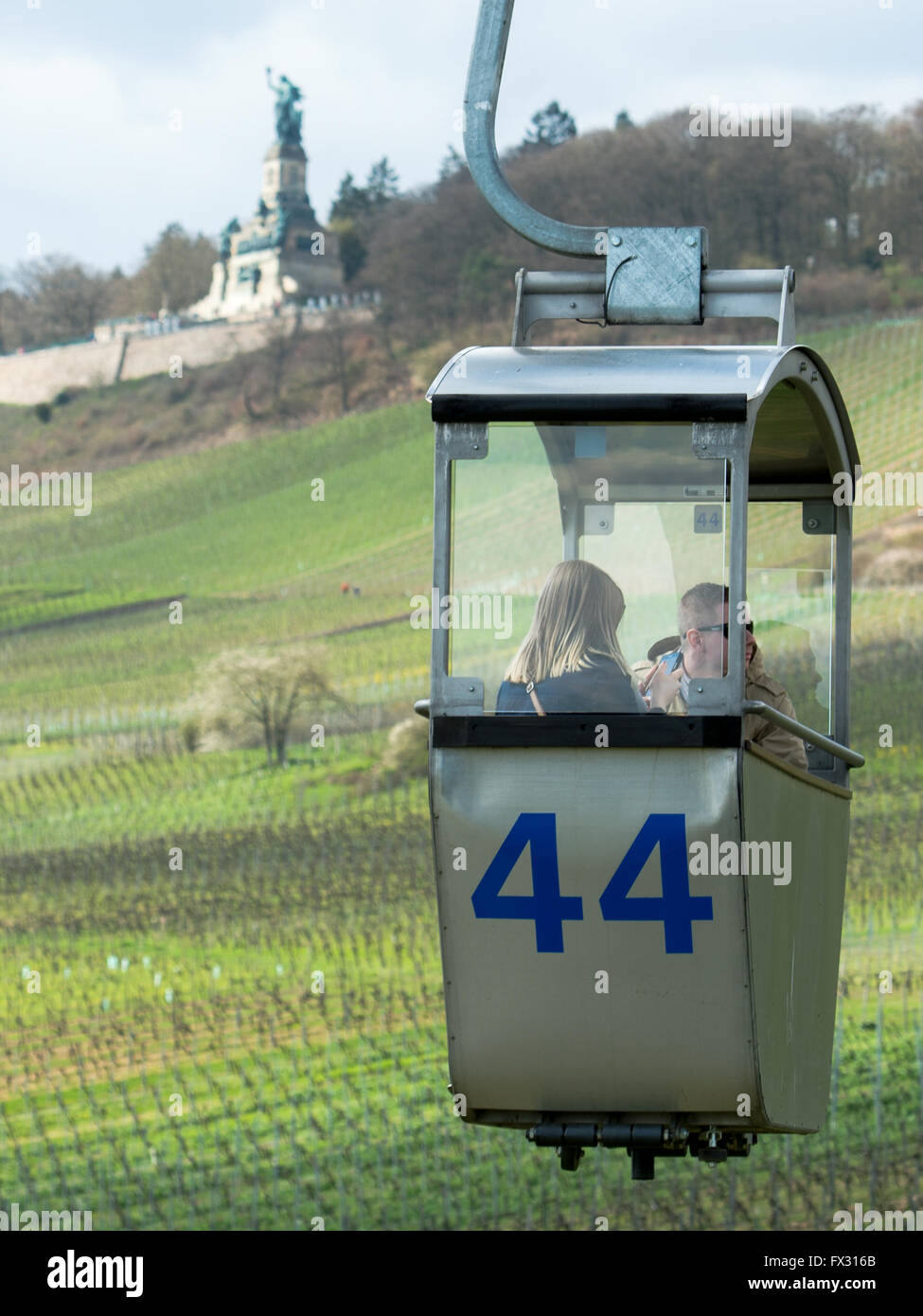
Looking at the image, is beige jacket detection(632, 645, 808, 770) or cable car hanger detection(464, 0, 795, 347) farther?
cable car hanger detection(464, 0, 795, 347)

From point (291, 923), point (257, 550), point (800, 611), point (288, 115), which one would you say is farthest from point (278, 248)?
point (800, 611)

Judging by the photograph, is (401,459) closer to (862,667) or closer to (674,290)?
(862,667)

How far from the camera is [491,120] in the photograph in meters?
6.17

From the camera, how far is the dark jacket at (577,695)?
17.9 feet

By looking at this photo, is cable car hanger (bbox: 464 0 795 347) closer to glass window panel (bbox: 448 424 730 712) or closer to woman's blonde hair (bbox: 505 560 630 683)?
glass window panel (bbox: 448 424 730 712)

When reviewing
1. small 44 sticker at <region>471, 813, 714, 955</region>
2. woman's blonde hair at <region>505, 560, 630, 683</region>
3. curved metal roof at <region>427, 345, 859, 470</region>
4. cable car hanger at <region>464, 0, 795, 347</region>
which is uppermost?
cable car hanger at <region>464, 0, 795, 347</region>

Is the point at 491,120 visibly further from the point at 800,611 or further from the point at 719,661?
the point at 800,611

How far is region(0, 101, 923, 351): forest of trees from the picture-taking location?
64062 mm

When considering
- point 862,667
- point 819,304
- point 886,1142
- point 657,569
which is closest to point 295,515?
point 819,304

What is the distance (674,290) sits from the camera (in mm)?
6160

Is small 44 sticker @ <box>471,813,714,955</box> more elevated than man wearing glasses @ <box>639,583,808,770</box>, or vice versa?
man wearing glasses @ <box>639,583,808,770</box>

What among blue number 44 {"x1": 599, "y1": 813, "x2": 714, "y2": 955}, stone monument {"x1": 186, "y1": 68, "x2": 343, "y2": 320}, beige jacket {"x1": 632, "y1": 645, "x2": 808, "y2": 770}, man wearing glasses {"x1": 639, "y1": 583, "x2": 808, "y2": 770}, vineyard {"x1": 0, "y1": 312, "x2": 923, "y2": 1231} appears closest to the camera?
blue number 44 {"x1": 599, "y1": 813, "x2": 714, "y2": 955}

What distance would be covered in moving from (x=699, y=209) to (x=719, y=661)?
64.6m

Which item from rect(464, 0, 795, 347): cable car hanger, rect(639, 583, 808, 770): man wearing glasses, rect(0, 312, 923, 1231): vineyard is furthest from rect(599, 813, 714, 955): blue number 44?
rect(0, 312, 923, 1231): vineyard
